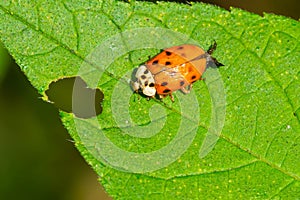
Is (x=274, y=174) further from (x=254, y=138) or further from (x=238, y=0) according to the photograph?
(x=238, y=0)

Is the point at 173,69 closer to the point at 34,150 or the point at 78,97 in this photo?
the point at 78,97

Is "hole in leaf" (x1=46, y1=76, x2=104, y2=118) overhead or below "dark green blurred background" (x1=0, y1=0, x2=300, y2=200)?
overhead

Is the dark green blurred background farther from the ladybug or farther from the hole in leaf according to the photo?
the ladybug

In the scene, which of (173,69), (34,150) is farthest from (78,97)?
(34,150)

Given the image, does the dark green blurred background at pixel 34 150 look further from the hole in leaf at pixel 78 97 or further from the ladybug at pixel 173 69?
the ladybug at pixel 173 69

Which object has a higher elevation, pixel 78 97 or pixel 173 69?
pixel 173 69

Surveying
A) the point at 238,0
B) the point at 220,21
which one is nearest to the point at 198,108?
the point at 220,21

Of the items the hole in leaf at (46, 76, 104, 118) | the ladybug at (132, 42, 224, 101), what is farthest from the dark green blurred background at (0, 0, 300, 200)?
the ladybug at (132, 42, 224, 101)
